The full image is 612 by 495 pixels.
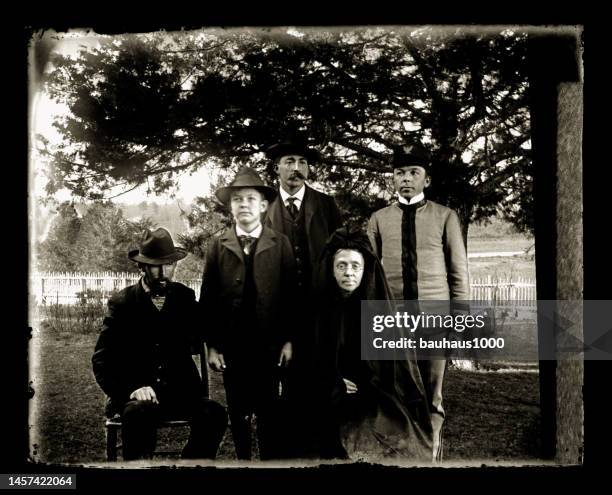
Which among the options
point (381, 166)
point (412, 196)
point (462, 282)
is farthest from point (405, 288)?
point (381, 166)

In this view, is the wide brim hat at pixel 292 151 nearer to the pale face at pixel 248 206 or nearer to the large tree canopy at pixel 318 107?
the large tree canopy at pixel 318 107

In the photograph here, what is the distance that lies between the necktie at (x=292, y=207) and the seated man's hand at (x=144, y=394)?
5.51 ft

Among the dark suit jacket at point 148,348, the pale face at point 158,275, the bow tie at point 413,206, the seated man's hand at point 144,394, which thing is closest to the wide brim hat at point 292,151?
the bow tie at point 413,206

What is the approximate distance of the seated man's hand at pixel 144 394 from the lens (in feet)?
12.7

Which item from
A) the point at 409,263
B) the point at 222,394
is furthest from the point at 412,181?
the point at 222,394

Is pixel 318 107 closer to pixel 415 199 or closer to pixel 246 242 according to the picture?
pixel 415 199

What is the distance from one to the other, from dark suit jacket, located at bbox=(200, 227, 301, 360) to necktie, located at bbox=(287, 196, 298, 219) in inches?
7.8

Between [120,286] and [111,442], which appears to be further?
[120,286]

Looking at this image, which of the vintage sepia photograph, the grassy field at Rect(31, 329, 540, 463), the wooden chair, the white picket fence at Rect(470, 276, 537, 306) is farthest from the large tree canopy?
the wooden chair

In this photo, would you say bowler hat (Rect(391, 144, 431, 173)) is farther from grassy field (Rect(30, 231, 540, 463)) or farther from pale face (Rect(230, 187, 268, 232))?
pale face (Rect(230, 187, 268, 232))

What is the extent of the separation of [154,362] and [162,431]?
1.87ft

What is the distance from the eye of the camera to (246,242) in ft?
13.3
